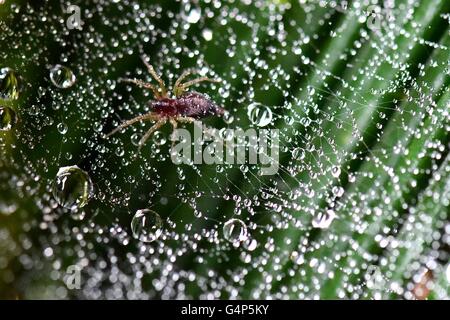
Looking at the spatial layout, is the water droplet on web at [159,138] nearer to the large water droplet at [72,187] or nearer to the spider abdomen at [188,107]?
the spider abdomen at [188,107]

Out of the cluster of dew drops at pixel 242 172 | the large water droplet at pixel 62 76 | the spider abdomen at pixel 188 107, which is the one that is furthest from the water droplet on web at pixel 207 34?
the large water droplet at pixel 62 76

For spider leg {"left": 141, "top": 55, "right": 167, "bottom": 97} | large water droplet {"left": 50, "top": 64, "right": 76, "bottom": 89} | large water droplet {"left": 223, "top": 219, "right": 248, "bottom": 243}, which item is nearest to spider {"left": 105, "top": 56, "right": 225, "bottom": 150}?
spider leg {"left": 141, "top": 55, "right": 167, "bottom": 97}

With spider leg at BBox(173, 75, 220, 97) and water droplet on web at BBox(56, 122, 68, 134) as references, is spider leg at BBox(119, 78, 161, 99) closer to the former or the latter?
spider leg at BBox(173, 75, 220, 97)

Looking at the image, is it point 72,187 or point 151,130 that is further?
point 151,130

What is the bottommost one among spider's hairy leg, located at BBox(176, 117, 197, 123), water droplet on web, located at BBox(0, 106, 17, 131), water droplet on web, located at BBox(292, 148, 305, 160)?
water droplet on web, located at BBox(0, 106, 17, 131)

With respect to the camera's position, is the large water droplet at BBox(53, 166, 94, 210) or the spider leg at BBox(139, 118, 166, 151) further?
the spider leg at BBox(139, 118, 166, 151)

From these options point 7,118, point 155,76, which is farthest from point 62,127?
point 155,76

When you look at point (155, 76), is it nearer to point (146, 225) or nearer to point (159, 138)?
point (159, 138)
